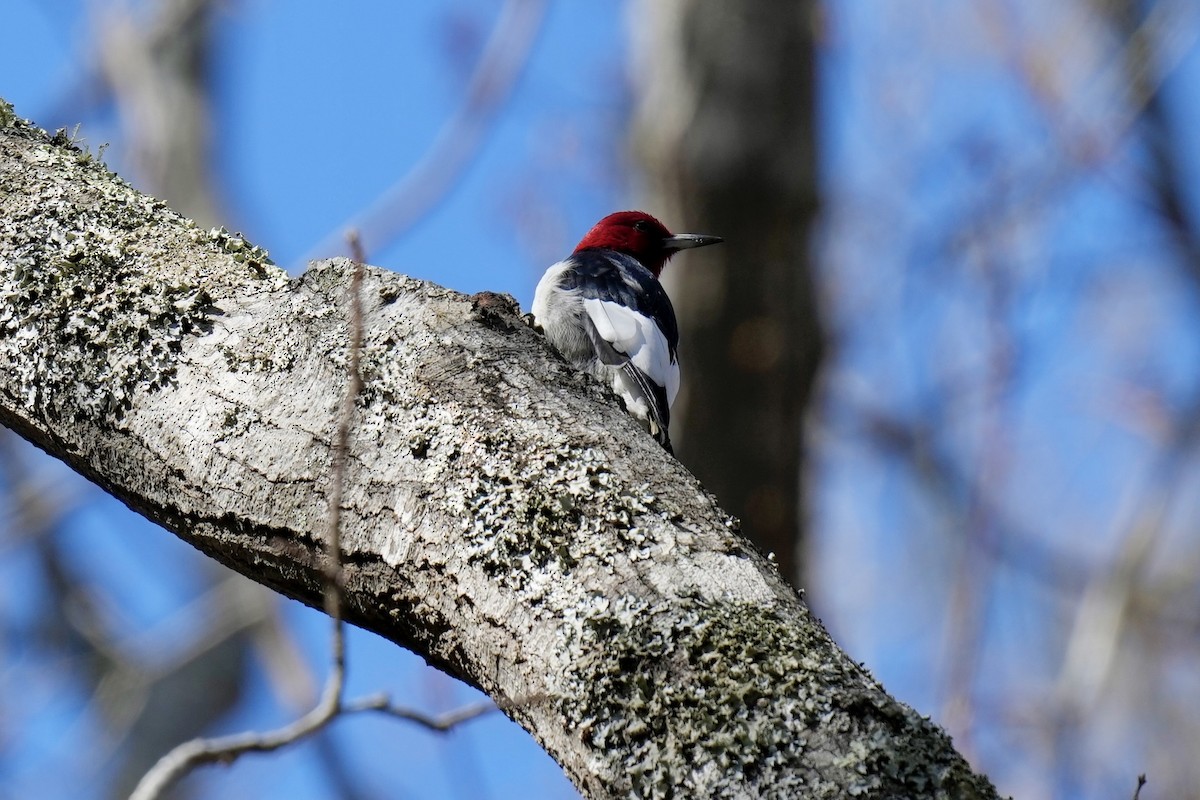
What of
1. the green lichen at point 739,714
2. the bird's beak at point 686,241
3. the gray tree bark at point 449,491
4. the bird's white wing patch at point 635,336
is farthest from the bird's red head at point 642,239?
the green lichen at point 739,714

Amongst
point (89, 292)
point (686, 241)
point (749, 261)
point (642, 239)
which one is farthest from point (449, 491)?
point (642, 239)

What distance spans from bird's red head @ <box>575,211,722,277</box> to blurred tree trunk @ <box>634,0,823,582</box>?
0.12 meters

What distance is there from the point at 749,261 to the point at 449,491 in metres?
2.74

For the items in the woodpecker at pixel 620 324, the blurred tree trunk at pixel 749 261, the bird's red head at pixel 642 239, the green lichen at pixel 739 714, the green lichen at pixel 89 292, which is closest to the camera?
the green lichen at pixel 739 714

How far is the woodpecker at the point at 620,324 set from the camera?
3223mm

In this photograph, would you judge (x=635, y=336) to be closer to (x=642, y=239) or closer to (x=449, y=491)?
(x=642, y=239)

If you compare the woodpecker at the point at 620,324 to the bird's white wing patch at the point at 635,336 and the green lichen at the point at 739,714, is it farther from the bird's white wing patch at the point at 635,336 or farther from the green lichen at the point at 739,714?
the green lichen at the point at 739,714

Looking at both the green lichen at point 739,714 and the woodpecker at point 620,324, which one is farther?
the woodpecker at point 620,324

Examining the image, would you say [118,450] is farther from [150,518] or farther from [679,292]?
[679,292]

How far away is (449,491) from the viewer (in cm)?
136

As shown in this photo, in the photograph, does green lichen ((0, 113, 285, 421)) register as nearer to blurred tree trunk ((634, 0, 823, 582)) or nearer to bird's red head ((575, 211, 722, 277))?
blurred tree trunk ((634, 0, 823, 582))

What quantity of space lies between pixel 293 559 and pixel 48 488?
5270mm

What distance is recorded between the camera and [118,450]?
149 cm

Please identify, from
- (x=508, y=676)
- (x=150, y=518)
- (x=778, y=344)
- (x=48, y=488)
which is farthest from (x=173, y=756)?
(x=48, y=488)
